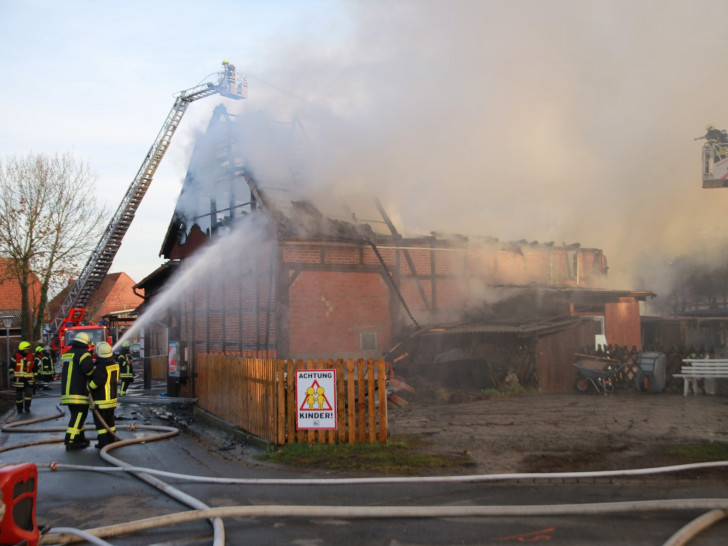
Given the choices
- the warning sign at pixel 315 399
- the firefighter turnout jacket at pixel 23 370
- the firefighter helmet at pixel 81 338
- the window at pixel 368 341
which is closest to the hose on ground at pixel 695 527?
the warning sign at pixel 315 399

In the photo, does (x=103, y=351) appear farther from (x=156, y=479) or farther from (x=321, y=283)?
(x=321, y=283)

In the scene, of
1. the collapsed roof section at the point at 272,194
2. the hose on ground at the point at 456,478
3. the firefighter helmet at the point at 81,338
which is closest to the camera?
the hose on ground at the point at 456,478

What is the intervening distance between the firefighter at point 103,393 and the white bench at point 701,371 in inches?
446

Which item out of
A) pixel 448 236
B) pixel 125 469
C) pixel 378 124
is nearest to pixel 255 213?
pixel 378 124

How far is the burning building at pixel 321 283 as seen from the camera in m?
14.8

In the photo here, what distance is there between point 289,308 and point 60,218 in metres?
19.1

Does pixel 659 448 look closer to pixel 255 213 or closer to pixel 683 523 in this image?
pixel 683 523

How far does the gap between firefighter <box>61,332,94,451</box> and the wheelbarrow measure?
10.5m

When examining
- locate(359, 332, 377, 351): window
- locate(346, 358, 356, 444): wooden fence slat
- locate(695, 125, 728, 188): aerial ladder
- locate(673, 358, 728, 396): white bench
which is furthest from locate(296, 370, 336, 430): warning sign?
locate(695, 125, 728, 188): aerial ladder

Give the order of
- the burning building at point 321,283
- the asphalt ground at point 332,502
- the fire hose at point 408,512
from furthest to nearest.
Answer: the burning building at point 321,283 < the asphalt ground at point 332,502 < the fire hose at point 408,512

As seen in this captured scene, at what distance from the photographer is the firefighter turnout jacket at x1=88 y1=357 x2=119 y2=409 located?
8820 millimetres

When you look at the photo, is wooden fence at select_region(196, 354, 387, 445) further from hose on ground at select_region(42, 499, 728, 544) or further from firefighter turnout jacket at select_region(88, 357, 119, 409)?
hose on ground at select_region(42, 499, 728, 544)

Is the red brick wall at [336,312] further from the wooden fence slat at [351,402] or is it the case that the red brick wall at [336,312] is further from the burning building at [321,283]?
the wooden fence slat at [351,402]

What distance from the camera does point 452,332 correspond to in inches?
585
